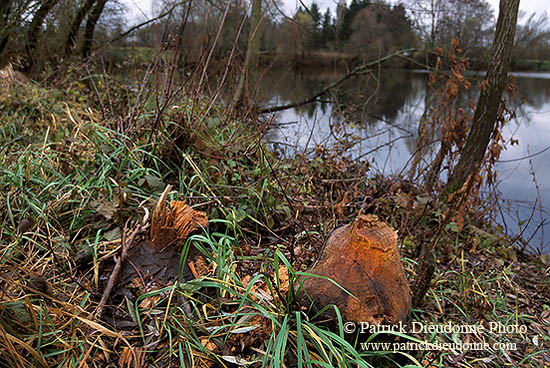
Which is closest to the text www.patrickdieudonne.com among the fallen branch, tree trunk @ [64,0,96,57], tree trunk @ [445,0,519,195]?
the fallen branch

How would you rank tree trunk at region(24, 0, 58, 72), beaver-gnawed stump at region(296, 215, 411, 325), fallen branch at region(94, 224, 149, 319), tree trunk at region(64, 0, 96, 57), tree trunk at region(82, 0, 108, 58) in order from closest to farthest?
beaver-gnawed stump at region(296, 215, 411, 325), fallen branch at region(94, 224, 149, 319), tree trunk at region(24, 0, 58, 72), tree trunk at region(64, 0, 96, 57), tree trunk at region(82, 0, 108, 58)

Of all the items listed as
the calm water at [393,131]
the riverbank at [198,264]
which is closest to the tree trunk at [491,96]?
the calm water at [393,131]

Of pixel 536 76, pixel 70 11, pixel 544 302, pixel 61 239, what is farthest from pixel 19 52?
pixel 536 76

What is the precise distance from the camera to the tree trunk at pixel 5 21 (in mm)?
4472

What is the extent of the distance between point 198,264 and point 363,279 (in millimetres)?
892

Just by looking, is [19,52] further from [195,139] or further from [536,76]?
[536,76]

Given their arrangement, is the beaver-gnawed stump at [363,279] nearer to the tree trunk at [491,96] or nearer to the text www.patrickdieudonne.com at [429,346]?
the text www.patrickdieudonne.com at [429,346]

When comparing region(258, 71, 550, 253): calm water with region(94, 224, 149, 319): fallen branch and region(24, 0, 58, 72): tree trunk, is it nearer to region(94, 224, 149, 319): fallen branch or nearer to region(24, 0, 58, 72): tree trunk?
region(94, 224, 149, 319): fallen branch

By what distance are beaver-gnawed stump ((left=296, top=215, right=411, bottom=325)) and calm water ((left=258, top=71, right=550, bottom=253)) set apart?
4.38 feet

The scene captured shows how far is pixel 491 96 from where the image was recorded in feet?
12.5

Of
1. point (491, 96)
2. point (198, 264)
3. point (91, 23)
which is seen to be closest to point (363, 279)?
point (198, 264)

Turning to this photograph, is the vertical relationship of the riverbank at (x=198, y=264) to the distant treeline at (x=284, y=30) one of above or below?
below

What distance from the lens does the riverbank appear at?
1529mm

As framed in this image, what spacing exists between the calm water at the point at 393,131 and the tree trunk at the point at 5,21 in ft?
10.7
